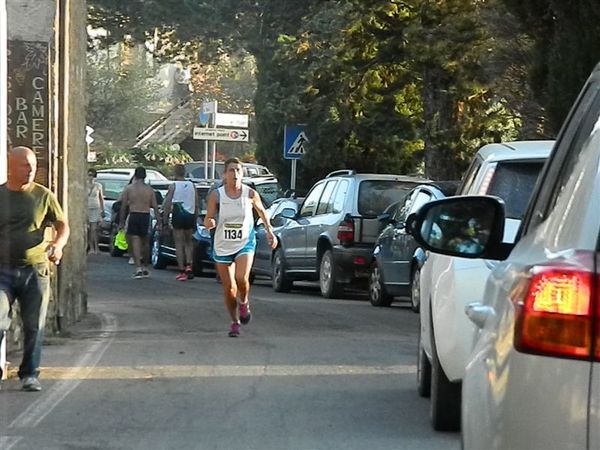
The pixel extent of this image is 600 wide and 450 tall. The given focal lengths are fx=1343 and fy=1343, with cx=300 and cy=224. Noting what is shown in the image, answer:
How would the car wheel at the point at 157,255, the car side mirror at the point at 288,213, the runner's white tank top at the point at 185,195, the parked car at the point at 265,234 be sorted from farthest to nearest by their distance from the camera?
the car wheel at the point at 157,255
the runner's white tank top at the point at 185,195
the parked car at the point at 265,234
the car side mirror at the point at 288,213

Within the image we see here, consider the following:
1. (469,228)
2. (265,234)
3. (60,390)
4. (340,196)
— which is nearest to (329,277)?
(340,196)

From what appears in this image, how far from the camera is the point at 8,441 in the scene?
311 inches

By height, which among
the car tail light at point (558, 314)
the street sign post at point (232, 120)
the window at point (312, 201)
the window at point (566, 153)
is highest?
the window at point (566, 153)

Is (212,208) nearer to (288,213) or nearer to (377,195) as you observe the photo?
(377,195)

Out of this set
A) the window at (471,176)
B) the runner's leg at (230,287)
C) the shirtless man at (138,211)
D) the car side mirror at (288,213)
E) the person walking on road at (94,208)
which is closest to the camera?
the window at (471,176)

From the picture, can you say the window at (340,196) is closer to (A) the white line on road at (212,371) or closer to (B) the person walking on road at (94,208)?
(A) the white line on road at (212,371)

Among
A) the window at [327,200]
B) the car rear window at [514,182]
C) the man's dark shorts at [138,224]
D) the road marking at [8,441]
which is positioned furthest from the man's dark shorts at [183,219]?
the car rear window at [514,182]

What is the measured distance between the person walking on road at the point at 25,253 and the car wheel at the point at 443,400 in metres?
3.09

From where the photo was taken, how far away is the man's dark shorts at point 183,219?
2344 centimetres

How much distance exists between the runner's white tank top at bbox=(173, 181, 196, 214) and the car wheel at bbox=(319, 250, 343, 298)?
13.3 feet

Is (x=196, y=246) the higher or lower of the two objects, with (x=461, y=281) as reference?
lower

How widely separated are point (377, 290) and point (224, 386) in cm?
796

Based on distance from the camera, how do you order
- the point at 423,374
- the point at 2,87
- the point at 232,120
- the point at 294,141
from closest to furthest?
the point at 423,374 → the point at 2,87 → the point at 294,141 → the point at 232,120

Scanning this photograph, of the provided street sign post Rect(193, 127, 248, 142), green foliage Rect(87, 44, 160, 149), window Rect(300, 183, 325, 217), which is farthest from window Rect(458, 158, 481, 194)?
green foliage Rect(87, 44, 160, 149)
